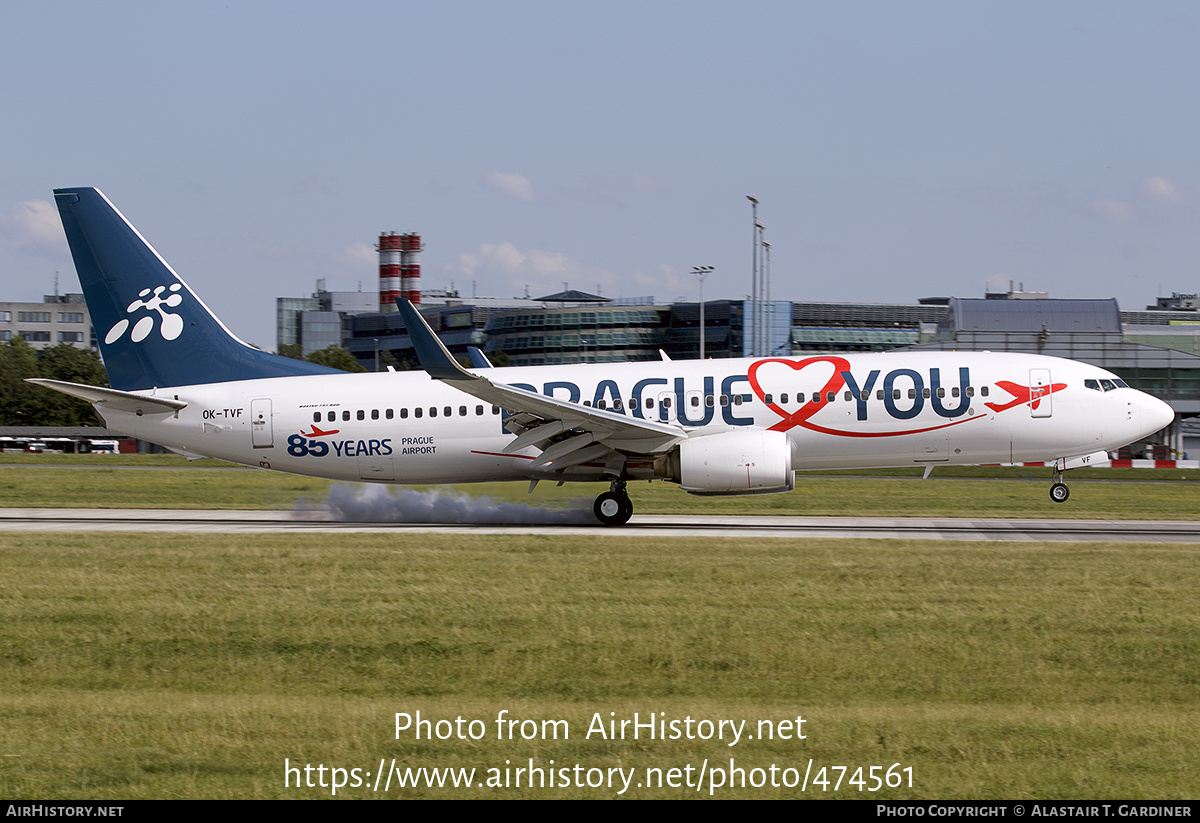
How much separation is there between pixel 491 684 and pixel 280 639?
2.93 metres

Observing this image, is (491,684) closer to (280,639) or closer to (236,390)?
(280,639)

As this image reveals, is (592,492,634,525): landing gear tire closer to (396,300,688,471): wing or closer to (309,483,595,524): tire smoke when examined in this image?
(396,300,688,471): wing

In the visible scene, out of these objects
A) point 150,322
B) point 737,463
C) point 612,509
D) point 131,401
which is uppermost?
point 150,322

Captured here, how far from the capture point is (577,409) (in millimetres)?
22516

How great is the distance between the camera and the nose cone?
24.7 meters

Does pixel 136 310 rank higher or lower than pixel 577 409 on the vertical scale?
higher

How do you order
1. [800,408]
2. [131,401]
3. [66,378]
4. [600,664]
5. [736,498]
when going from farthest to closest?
[66,378] → [736,498] → [131,401] → [800,408] → [600,664]

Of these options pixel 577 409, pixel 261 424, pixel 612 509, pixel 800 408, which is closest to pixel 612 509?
pixel 612 509

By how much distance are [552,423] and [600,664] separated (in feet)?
41.7

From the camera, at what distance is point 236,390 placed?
1020 inches

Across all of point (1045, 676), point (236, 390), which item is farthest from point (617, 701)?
point (236, 390)

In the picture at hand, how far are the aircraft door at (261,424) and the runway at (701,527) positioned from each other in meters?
1.85

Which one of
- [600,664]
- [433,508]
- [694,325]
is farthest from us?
[694,325]

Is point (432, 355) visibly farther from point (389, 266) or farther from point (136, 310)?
point (389, 266)
